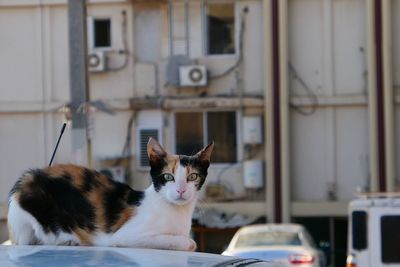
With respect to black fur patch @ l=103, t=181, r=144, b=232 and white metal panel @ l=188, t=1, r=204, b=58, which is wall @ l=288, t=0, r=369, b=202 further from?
black fur patch @ l=103, t=181, r=144, b=232

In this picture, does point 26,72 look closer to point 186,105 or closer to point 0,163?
point 0,163

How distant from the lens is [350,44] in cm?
2430

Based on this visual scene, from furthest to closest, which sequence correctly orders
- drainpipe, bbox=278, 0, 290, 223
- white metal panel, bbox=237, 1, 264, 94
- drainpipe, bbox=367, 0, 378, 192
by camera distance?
white metal panel, bbox=237, 1, 264, 94 → drainpipe, bbox=278, 0, 290, 223 → drainpipe, bbox=367, 0, 378, 192

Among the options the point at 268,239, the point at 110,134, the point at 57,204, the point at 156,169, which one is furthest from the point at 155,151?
the point at 110,134

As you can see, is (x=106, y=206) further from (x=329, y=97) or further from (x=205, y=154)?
(x=329, y=97)

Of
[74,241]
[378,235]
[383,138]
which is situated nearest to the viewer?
[74,241]

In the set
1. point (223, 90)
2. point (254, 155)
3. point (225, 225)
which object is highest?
point (223, 90)

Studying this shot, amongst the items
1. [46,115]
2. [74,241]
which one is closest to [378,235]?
[74,241]

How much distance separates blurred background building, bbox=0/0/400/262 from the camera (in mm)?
24094

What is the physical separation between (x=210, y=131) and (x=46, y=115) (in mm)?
3784

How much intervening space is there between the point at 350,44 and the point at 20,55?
25.0 feet

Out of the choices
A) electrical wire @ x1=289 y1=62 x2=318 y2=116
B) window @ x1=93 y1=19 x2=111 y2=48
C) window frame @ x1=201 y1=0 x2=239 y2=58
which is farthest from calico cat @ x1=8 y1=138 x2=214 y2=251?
window @ x1=93 y1=19 x2=111 y2=48

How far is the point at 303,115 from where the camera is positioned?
24.3 metres

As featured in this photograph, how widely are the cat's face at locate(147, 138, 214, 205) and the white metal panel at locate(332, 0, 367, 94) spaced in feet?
65.1
